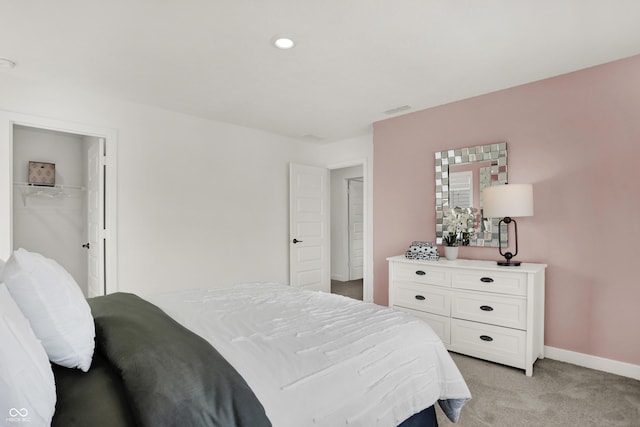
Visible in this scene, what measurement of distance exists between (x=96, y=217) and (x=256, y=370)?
328 cm

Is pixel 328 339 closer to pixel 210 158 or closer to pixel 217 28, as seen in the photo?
pixel 217 28

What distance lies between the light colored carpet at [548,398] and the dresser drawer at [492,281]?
0.64 m

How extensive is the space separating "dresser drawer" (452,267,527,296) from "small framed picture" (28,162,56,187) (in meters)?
4.54

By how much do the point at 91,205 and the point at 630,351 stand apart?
5.25 meters

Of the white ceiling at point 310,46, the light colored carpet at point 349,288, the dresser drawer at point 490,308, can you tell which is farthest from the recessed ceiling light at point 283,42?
the light colored carpet at point 349,288

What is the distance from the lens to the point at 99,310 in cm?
173

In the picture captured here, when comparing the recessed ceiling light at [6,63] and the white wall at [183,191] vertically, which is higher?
the recessed ceiling light at [6,63]

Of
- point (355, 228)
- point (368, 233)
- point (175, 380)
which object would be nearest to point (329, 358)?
point (175, 380)

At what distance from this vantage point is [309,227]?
17.5ft

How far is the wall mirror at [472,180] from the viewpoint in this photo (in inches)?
132

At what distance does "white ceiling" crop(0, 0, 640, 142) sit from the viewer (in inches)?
81.7

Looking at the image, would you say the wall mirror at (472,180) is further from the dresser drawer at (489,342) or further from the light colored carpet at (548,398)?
the light colored carpet at (548,398)

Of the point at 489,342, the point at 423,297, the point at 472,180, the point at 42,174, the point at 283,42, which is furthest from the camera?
the point at 42,174

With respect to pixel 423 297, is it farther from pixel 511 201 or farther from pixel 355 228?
pixel 355 228
